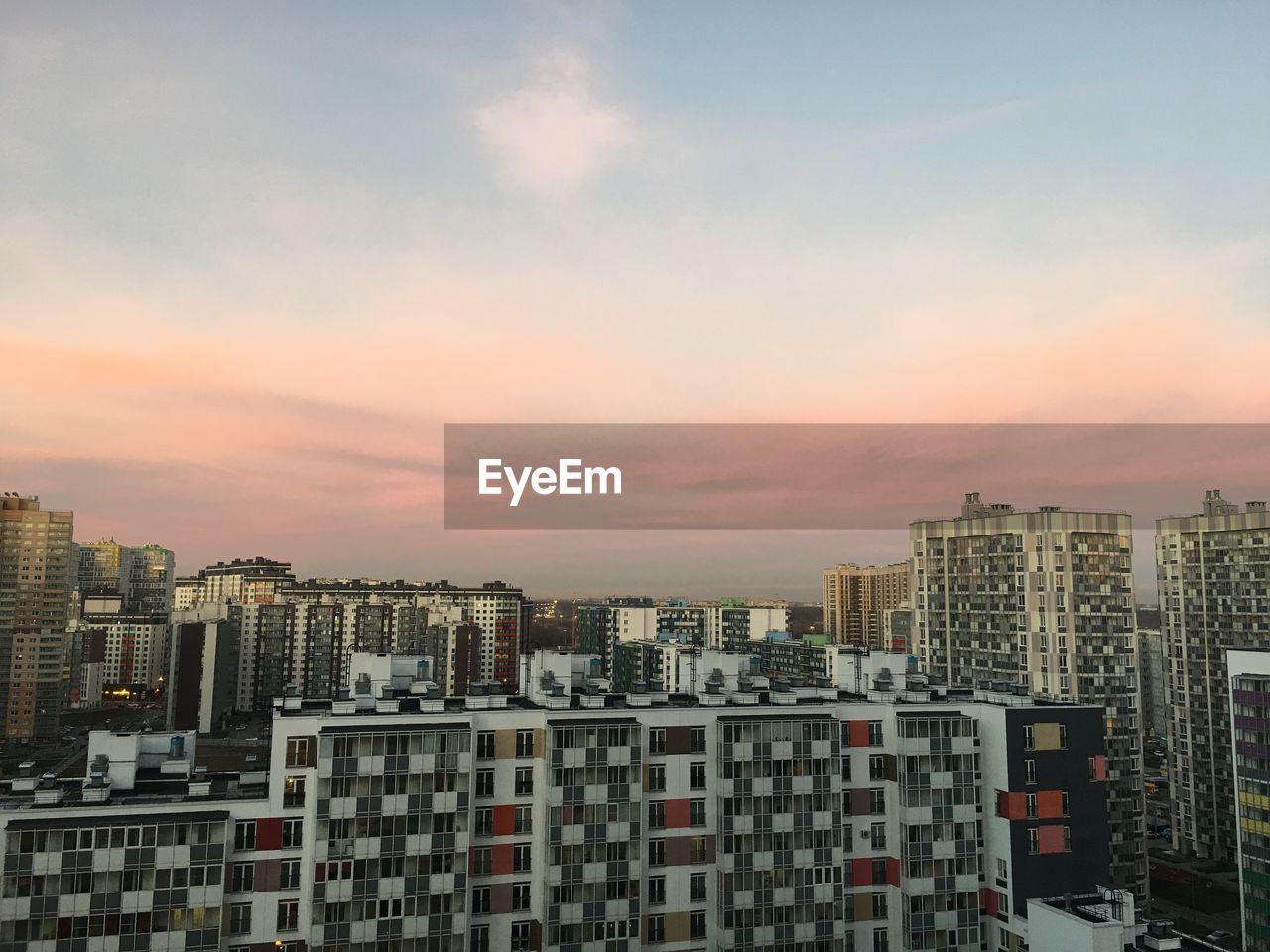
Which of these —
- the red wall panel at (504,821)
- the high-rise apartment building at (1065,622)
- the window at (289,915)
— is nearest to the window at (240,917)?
the window at (289,915)

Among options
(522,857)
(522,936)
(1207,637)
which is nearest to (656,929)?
(522,936)

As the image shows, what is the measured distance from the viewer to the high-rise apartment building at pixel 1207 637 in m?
113

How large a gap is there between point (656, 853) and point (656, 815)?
2.12 meters

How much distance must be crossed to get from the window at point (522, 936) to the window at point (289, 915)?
1180 cm

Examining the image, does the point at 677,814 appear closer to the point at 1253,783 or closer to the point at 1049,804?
the point at 1049,804

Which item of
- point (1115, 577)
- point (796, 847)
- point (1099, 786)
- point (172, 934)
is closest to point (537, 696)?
point (796, 847)

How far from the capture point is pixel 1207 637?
387 feet

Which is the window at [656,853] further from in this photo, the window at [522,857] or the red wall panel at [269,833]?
the red wall panel at [269,833]

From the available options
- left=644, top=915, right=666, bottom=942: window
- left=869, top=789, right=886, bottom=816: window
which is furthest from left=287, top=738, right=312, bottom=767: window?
left=869, top=789, right=886, bottom=816: window

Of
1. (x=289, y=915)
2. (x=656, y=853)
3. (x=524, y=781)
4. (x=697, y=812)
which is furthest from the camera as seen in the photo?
(x=697, y=812)

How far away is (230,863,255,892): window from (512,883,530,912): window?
46.0ft

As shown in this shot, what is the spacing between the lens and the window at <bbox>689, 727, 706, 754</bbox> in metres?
55.9

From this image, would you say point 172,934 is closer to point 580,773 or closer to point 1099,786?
point 580,773

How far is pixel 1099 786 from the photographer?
58938 millimetres
